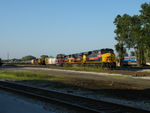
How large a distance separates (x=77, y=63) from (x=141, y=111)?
42.0m

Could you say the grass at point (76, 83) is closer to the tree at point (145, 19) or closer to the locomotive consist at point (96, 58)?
the locomotive consist at point (96, 58)

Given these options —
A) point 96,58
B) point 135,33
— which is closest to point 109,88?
point 96,58

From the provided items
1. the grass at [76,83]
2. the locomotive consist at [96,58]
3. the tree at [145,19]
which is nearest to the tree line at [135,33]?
the tree at [145,19]

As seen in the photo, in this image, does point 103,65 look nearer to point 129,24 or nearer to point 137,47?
point 137,47

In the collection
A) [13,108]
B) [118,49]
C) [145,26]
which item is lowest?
[13,108]

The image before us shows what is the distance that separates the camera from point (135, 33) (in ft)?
184

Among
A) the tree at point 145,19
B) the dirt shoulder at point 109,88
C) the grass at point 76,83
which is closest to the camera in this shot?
the dirt shoulder at point 109,88

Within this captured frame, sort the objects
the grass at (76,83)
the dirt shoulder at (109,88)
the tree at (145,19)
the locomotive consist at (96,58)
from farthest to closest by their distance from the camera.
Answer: the tree at (145,19)
the locomotive consist at (96,58)
the grass at (76,83)
the dirt shoulder at (109,88)

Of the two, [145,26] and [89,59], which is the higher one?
[145,26]

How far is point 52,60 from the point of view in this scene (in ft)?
249

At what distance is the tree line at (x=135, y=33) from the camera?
176 ft

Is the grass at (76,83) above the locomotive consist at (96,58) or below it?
below

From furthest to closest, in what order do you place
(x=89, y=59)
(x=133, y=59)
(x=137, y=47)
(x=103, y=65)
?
(x=133, y=59) < (x=137, y=47) < (x=89, y=59) < (x=103, y=65)

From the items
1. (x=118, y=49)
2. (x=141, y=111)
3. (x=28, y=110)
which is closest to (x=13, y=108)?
(x=28, y=110)
